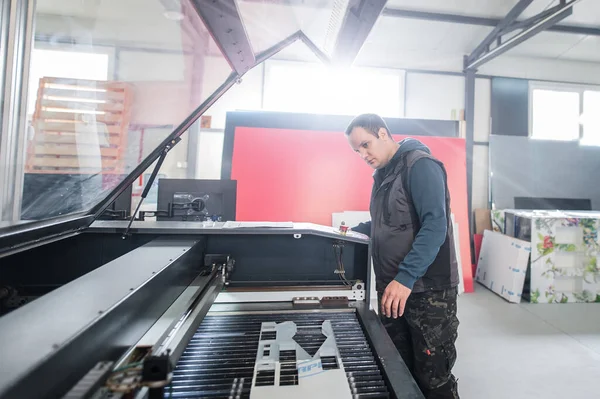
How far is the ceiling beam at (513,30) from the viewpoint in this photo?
7.95 feet

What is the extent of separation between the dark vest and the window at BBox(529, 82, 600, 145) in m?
3.47

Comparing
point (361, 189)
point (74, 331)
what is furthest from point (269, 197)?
point (74, 331)

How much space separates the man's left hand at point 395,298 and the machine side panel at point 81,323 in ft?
2.32

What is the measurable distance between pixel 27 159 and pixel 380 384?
178 centimetres

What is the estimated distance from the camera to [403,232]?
1.15 metres

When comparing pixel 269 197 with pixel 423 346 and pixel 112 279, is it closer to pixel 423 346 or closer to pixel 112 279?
pixel 423 346

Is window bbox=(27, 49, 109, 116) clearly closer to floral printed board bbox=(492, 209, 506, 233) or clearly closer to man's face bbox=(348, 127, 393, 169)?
man's face bbox=(348, 127, 393, 169)

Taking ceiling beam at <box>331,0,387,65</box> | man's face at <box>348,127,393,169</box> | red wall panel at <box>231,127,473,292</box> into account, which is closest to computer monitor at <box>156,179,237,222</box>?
man's face at <box>348,127,393,169</box>

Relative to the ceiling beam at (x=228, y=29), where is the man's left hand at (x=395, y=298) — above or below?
below

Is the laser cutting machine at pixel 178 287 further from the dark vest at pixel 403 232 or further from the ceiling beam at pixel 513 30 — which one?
the ceiling beam at pixel 513 30

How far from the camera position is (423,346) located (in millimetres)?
1115

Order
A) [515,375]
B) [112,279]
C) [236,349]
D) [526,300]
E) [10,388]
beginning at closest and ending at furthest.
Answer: [10,388] < [112,279] < [236,349] < [515,375] < [526,300]

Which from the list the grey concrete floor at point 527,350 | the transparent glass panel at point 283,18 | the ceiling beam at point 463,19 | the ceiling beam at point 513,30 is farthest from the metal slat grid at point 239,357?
the ceiling beam at point 513,30

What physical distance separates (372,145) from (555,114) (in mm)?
3884
